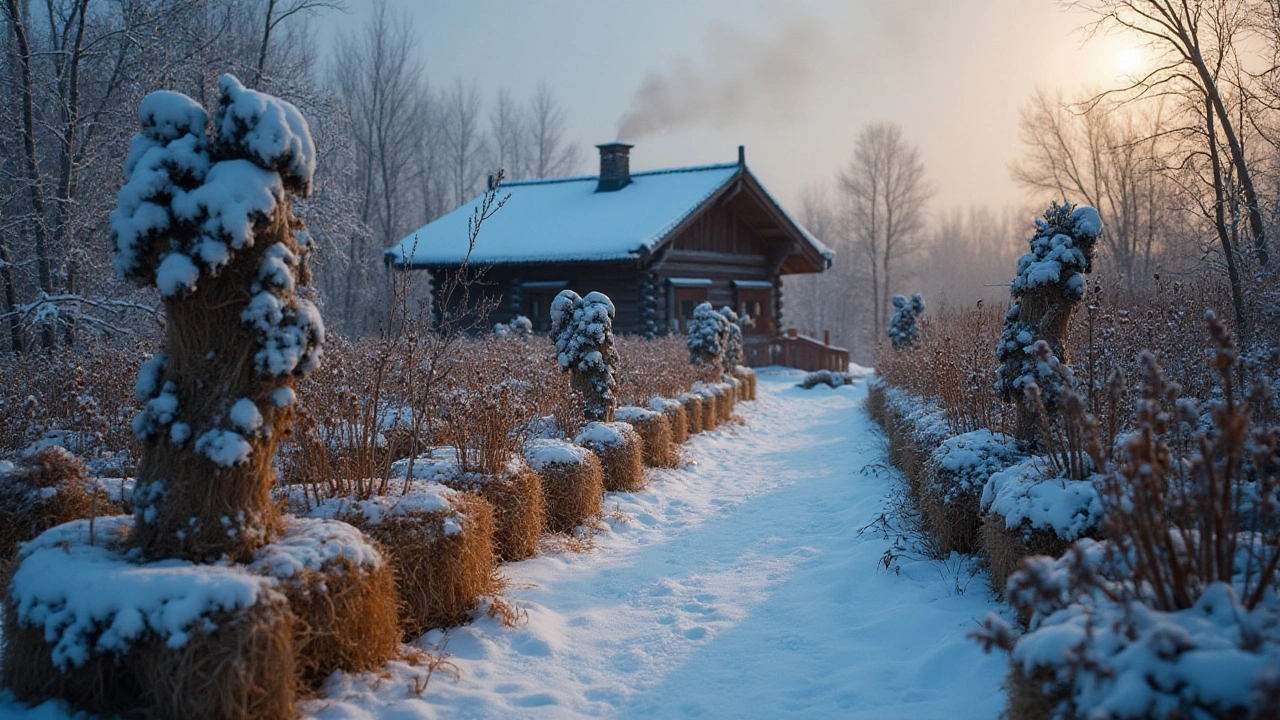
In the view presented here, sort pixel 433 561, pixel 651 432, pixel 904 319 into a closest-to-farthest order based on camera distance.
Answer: pixel 433 561 → pixel 651 432 → pixel 904 319

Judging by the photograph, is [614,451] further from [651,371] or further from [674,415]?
[651,371]

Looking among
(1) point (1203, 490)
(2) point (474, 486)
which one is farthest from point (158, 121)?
(1) point (1203, 490)

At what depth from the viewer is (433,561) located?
4.04 metres

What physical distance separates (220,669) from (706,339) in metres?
12.1

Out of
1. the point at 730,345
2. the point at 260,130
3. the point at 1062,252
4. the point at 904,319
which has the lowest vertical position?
the point at 730,345

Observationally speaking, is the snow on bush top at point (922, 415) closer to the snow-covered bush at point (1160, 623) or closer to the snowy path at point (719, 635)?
the snowy path at point (719, 635)

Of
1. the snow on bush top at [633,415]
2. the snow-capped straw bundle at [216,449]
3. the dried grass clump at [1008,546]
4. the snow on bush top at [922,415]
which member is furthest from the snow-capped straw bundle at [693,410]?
the snow-capped straw bundle at [216,449]

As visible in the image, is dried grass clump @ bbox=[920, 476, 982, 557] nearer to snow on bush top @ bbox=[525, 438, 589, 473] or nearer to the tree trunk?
snow on bush top @ bbox=[525, 438, 589, 473]

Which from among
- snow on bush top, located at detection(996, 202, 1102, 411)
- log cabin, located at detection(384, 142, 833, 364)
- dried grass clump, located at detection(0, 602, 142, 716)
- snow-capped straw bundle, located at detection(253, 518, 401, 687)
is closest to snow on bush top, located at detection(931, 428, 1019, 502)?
snow on bush top, located at detection(996, 202, 1102, 411)

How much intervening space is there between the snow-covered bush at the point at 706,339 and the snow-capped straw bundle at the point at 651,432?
17.4ft

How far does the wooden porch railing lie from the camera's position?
78.3 ft

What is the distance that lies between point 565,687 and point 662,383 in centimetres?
729

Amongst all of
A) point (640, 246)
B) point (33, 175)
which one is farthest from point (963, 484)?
point (640, 246)

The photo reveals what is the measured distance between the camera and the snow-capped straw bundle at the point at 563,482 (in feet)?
19.9
